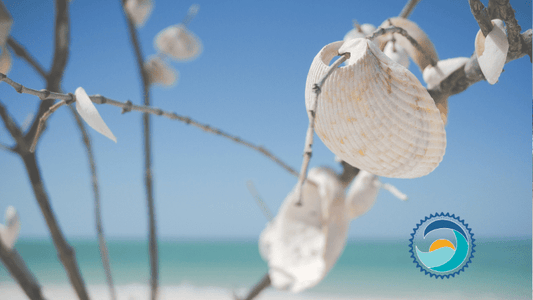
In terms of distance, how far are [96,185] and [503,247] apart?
52 centimetres

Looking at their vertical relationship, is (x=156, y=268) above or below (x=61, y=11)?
below

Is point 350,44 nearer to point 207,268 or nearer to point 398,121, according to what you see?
point 398,121

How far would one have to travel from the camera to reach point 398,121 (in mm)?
145

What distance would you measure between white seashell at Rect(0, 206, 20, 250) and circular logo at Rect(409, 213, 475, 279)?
0.43 meters

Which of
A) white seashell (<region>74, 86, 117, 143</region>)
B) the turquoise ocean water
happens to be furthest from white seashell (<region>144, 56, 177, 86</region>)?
the turquoise ocean water

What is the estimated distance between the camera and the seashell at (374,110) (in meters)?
0.14

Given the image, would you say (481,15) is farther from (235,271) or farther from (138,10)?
(235,271)

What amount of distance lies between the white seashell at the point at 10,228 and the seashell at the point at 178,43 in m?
0.33

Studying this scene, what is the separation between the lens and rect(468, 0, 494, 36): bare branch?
15 centimetres

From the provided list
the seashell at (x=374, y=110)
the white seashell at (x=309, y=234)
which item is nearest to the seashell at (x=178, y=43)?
the white seashell at (x=309, y=234)

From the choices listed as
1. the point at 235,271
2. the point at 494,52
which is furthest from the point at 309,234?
the point at 235,271

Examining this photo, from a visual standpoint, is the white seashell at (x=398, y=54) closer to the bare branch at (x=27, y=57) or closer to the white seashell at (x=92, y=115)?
the white seashell at (x=92, y=115)

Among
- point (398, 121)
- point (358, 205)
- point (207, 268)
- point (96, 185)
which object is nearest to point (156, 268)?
point (96, 185)

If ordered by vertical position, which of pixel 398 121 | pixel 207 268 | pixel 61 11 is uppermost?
pixel 207 268
